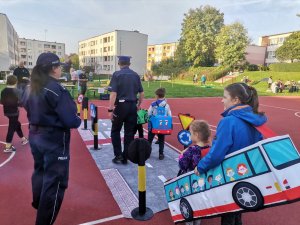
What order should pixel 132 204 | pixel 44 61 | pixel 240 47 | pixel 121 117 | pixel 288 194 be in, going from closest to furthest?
pixel 288 194 → pixel 44 61 → pixel 132 204 → pixel 121 117 → pixel 240 47

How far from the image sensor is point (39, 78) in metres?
2.72

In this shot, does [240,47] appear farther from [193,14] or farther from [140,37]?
[140,37]

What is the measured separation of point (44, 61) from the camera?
9.07ft

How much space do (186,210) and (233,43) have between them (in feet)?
157

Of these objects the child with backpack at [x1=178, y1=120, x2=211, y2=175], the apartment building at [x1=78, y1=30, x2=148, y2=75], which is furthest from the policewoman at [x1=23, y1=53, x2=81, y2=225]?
the apartment building at [x1=78, y1=30, x2=148, y2=75]

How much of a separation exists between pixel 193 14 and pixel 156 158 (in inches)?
2267

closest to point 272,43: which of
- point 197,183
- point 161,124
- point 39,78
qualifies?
point 161,124

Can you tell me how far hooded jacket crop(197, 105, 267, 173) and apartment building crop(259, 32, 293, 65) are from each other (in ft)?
226

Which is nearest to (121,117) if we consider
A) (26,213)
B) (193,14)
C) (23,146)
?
(26,213)

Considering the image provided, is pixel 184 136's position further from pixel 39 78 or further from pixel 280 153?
pixel 39 78

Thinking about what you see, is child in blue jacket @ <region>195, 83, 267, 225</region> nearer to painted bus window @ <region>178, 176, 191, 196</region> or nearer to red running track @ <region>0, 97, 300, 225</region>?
painted bus window @ <region>178, 176, 191, 196</region>

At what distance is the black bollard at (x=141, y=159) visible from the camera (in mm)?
3432

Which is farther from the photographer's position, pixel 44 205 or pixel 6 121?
pixel 6 121

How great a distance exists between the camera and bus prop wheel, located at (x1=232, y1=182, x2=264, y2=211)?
7.32 feet
